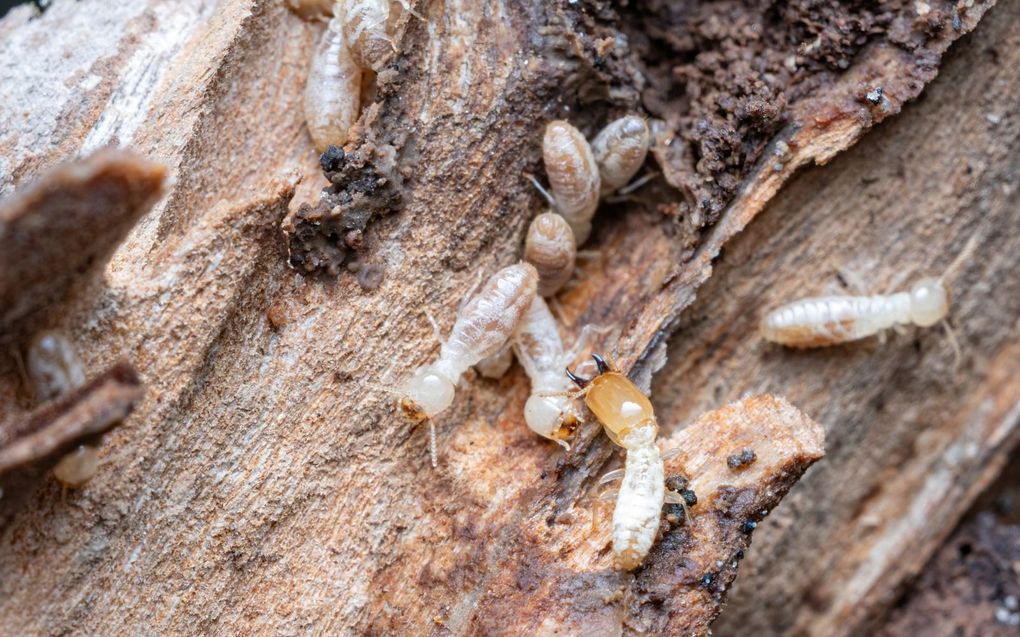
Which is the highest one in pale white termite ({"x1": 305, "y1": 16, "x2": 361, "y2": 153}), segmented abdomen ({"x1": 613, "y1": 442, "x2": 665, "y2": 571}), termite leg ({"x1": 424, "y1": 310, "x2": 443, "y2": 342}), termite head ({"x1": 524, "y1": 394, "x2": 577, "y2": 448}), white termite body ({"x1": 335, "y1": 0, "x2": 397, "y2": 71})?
white termite body ({"x1": 335, "y1": 0, "x2": 397, "y2": 71})

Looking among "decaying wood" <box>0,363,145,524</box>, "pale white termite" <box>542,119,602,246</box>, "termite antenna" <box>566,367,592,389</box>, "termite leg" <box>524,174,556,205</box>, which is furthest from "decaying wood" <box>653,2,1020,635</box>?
"decaying wood" <box>0,363,145,524</box>

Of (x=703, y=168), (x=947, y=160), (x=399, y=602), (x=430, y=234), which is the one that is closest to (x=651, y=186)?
(x=703, y=168)

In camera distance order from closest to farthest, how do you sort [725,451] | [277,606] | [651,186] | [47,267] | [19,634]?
[47,267], [19,634], [277,606], [725,451], [651,186]

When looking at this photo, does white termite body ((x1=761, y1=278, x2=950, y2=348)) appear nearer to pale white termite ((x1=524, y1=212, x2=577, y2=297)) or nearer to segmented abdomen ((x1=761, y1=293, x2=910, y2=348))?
segmented abdomen ((x1=761, y1=293, x2=910, y2=348))

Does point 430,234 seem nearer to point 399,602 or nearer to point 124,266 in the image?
point 124,266

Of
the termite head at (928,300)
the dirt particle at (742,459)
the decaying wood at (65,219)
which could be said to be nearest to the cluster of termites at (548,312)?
the dirt particle at (742,459)

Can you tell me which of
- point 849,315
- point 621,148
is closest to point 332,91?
point 621,148
